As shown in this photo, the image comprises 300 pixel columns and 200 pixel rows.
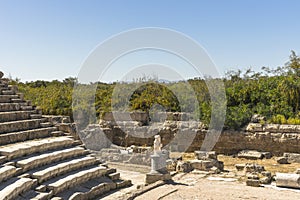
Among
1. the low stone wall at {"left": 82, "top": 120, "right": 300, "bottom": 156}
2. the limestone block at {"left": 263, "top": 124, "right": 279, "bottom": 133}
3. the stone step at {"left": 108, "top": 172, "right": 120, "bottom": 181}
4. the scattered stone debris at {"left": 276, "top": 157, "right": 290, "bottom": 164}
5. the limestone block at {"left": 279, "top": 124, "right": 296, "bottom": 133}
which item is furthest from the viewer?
the limestone block at {"left": 263, "top": 124, "right": 279, "bottom": 133}

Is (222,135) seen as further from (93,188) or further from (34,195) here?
(34,195)

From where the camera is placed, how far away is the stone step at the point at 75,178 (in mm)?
9586

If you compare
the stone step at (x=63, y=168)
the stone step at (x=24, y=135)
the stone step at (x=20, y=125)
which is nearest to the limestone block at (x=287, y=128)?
the stone step at (x=63, y=168)

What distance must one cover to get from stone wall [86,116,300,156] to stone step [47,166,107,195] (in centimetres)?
939

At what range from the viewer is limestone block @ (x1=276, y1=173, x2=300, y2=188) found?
11.9m

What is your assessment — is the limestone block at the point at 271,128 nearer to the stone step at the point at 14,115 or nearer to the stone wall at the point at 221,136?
the stone wall at the point at 221,136

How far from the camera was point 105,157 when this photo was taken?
17109 mm

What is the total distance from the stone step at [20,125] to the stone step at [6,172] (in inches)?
97.0

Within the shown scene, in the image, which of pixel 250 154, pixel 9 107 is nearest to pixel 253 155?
pixel 250 154

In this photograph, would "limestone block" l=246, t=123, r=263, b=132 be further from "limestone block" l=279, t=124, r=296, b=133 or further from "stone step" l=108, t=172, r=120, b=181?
"stone step" l=108, t=172, r=120, b=181

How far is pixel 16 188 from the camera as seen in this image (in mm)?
8469

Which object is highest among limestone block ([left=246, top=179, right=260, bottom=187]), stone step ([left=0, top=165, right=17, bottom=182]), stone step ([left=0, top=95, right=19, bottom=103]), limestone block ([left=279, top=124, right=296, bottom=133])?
stone step ([left=0, top=95, right=19, bottom=103])

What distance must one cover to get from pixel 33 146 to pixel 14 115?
212cm

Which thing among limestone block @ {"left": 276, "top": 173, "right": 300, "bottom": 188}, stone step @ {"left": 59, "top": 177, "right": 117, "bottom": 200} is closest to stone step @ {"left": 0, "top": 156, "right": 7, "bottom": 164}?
stone step @ {"left": 59, "top": 177, "right": 117, "bottom": 200}
